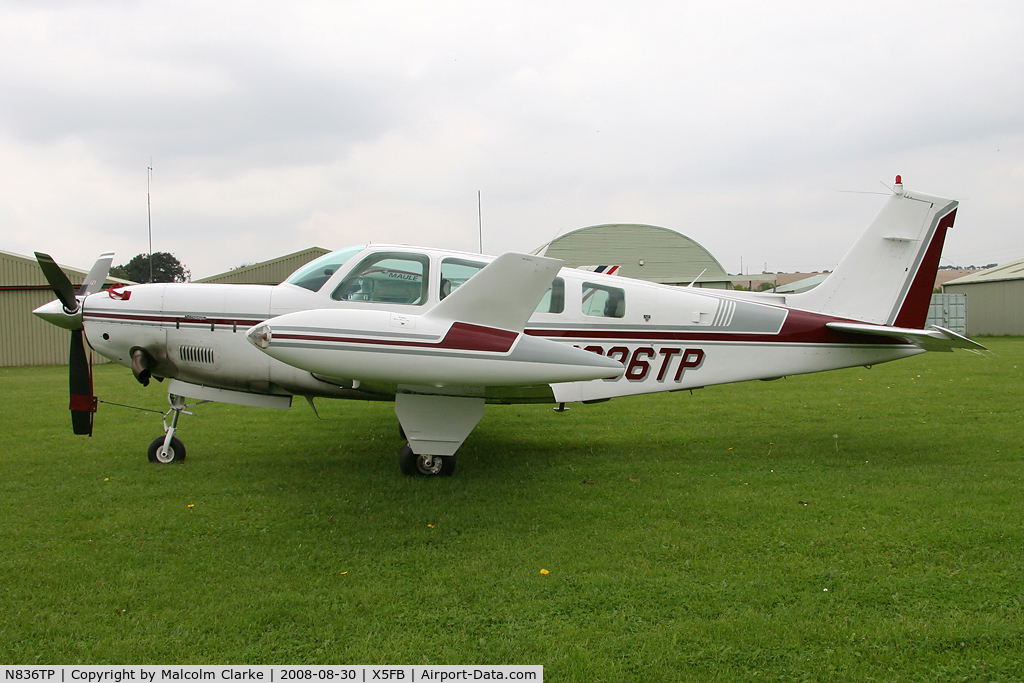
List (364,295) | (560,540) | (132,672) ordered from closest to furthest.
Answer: (132,672) → (560,540) → (364,295)

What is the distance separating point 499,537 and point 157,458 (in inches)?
170

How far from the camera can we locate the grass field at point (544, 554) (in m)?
3.01

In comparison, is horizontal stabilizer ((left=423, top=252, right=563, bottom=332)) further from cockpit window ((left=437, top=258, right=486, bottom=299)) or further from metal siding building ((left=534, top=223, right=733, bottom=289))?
metal siding building ((left=534, top=223, right=733, bottom=289))

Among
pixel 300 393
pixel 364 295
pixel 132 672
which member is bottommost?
pixel 132 672

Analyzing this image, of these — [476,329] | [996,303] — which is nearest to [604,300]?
[476,329]

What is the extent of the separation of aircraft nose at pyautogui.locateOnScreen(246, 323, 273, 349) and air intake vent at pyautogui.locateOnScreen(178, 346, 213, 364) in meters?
2.19

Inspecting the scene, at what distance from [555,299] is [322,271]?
2333 mm

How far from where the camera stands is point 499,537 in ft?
14.8

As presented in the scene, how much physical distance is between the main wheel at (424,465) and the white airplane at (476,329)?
0.02 m

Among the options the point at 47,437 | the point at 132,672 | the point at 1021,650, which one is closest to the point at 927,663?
the point at 1021,650

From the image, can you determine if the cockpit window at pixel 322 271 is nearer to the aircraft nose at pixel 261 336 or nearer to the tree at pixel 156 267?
the aircraft nose at pixel 261 336

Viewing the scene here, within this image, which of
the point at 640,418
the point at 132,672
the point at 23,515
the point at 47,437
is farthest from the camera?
the point at 640,418

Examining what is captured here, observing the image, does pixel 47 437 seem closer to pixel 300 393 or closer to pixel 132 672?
pixel 300 393

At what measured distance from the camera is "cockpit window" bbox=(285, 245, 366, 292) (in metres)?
6.21
